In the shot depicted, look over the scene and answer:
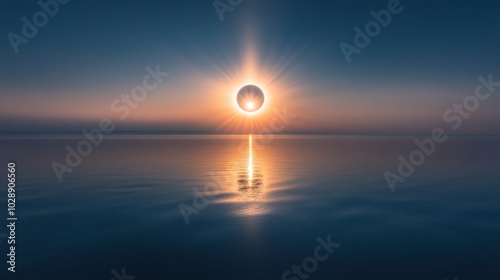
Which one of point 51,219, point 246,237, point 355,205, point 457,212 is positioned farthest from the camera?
point 355,205

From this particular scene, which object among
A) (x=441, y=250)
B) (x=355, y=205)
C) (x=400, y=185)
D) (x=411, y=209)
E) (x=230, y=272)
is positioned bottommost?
(x=441, y=250)

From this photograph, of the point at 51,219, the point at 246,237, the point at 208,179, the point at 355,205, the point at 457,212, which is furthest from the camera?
the point at 208,179

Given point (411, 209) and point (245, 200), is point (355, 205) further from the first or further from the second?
point (245, 200)

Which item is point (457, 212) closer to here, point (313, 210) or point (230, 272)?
point (313, 210)

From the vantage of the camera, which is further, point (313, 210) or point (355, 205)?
point (355, 205)

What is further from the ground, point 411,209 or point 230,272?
point 411,209

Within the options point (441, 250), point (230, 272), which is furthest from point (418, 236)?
point (230, 272)

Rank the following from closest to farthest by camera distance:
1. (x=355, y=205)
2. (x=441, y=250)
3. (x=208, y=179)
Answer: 1. (x=441, y=250)
2. (x=355, y=205)
3. (x=208, y=179)

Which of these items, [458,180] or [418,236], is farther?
[458,180]

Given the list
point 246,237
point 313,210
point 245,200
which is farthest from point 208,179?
point 246,237
